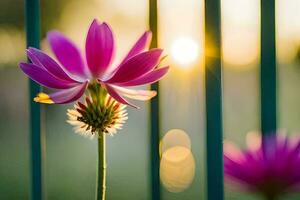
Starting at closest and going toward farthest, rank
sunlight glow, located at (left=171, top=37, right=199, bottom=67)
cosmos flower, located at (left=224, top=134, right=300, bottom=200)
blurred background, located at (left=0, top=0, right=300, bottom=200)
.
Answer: cosmos flower, located at (left=224, top=134, right=300, bottom=200) → sunlight glow, located at (left=171, top=37, right=199, bottom=67) → blurred background, located at (left=0, top=0, right=300, bottom=200)

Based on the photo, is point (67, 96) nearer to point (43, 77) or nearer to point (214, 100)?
point (43, 77)

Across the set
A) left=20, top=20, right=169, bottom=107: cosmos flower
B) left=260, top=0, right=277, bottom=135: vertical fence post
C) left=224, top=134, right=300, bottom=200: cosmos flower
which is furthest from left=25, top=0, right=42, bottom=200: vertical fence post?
left=224, top=134, right=300, bottom=200: cosmos flower

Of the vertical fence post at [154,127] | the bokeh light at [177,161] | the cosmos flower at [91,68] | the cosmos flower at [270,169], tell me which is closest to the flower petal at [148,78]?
the cosmos flower at [91,68]

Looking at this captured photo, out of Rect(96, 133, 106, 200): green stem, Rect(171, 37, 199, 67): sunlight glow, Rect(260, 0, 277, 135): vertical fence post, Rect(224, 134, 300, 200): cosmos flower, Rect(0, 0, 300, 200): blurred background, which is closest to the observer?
Rect(224, 134, 300, 200): cosmos flower

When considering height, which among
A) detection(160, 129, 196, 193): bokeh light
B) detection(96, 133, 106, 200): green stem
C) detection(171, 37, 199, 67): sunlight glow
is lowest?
Answer: detection(160, 129, 196, 193): bokeh light

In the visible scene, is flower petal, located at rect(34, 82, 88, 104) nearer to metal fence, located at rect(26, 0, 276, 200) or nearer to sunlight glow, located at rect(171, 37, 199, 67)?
metal fence, located at rect(26, 0, 276, 200)

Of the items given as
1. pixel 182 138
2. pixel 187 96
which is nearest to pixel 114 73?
pixel 182 138

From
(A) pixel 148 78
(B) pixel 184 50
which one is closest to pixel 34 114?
(B) pixel 184 50
